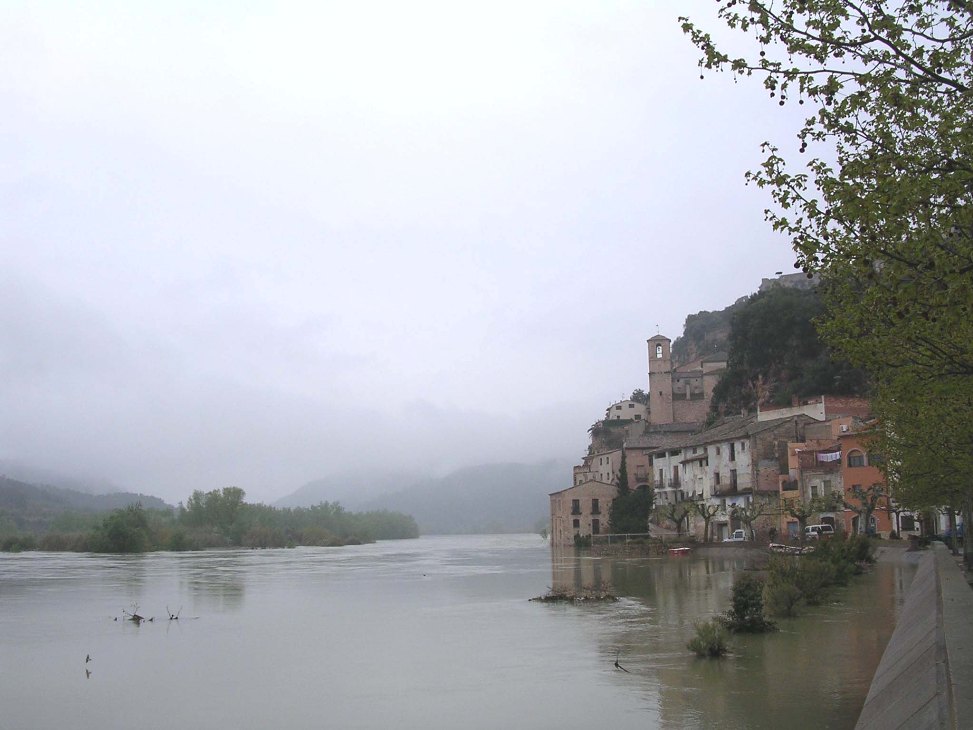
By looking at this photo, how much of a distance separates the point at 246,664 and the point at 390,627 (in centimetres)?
738

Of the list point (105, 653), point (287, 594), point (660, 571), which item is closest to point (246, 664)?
point (105, 653)

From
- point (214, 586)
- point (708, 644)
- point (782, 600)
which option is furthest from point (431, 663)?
point (214, 586)

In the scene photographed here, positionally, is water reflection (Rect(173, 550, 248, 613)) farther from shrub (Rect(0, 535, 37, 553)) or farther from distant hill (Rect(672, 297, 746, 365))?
distant hill (Rect(672, 297, 746, 365))

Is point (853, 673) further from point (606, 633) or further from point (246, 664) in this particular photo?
point (246, 664)

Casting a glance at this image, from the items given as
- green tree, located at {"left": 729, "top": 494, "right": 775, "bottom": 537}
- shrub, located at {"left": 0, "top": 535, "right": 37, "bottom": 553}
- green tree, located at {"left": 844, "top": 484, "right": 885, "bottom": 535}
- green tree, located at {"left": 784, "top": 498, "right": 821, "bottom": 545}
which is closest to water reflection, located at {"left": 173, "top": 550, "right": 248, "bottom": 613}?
green tree, located at {"left": 784, "top": 498, "right": 821, "bottom": 545}

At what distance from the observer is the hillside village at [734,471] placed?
5734cm

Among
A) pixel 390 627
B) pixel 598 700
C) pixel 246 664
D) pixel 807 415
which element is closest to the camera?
pixel 598 700

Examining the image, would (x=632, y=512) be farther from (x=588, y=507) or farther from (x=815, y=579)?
(x=815, y=579)

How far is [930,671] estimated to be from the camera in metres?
10.3

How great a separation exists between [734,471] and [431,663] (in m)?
55.0

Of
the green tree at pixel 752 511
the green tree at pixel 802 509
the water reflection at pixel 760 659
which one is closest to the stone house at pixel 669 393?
the green tree at pixel 752 511

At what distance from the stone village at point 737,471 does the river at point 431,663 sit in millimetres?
15556

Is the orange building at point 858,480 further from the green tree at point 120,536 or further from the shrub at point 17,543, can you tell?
the shrub at point 17,543

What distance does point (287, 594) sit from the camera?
4134 cm
